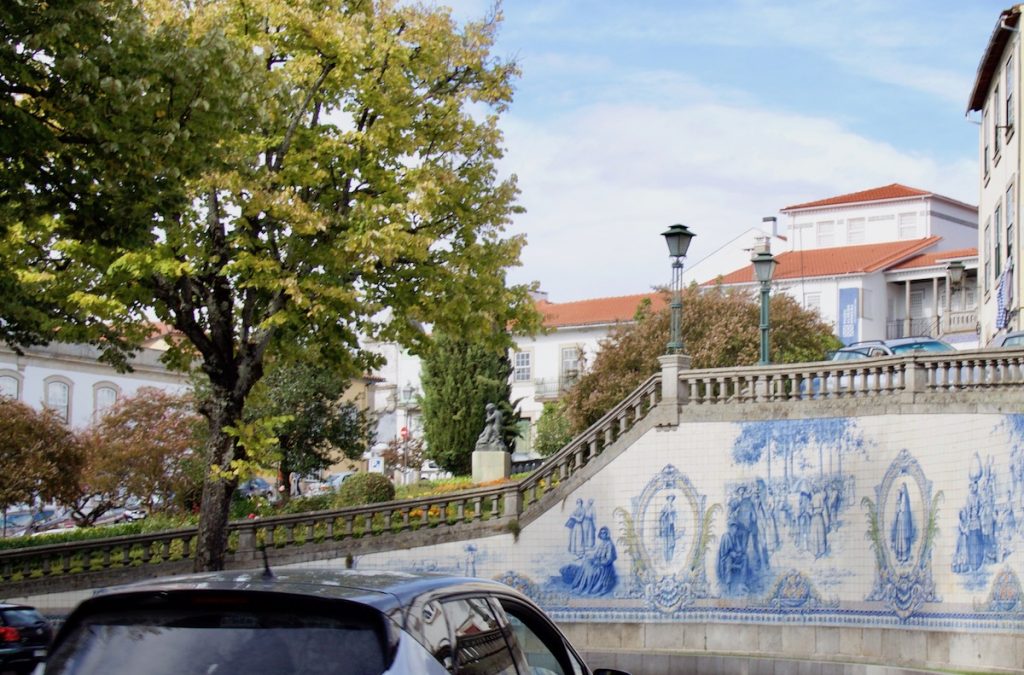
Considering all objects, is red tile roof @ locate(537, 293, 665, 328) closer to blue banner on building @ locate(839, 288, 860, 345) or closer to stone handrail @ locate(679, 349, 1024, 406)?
blue banner on building @ locate(839, 288, 860, 345)

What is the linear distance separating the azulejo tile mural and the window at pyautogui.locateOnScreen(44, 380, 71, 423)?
121ft

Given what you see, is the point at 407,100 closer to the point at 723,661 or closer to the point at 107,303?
the point at 107,303

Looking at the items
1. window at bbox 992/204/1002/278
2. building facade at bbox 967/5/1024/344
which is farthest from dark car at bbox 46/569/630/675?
window at bbox 992/204/1002/278

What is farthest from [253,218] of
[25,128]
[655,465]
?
[655,465]

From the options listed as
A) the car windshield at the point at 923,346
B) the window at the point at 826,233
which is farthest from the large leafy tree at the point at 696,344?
the window at the point at 826,233

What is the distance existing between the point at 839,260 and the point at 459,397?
80.7 ft

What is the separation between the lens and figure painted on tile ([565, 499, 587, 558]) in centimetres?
3077

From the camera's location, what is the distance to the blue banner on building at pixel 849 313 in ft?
220

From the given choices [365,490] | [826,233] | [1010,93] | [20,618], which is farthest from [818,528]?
[826,233]

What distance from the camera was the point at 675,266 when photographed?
27.4m

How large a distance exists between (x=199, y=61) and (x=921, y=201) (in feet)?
208

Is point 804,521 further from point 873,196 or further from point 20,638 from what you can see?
point 873,196

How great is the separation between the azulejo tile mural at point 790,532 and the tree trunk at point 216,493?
8.07 meters

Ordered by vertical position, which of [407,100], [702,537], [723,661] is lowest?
[723,661]
